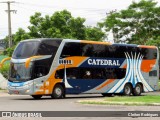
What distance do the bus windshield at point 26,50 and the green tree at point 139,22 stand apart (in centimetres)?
2790

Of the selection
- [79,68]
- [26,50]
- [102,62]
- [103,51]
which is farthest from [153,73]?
[26,50]

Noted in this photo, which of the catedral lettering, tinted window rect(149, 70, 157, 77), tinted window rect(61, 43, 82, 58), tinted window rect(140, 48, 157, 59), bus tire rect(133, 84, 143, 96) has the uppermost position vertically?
tinted window rect(61, 43, 82, 58)

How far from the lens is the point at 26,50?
2897cm

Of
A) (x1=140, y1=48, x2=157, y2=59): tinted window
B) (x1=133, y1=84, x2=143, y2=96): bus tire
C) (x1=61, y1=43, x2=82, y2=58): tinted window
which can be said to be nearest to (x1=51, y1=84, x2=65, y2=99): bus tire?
(x1=61, y1=43, x2=82, y2=58): tinted window

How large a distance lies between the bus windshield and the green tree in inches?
1099

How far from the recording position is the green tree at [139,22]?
55.3 m

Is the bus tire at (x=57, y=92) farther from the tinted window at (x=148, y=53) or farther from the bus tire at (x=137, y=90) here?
the tinted window at (x=148, y=53)

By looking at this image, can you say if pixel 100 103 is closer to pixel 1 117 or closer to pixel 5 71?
pixel 1 117

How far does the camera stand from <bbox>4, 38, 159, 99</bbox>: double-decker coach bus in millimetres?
28719

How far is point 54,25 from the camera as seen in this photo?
54062mm

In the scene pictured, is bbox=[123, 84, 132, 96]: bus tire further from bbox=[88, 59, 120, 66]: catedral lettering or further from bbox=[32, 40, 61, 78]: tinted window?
bbox=[32, 40, 61, 78]: tinted window

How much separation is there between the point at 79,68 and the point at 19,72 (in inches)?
159

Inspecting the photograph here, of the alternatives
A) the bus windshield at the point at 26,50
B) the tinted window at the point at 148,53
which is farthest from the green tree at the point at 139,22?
the bus windshield at the point at 26,50

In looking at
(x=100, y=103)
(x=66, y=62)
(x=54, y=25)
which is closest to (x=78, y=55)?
(x=66, y=62)
